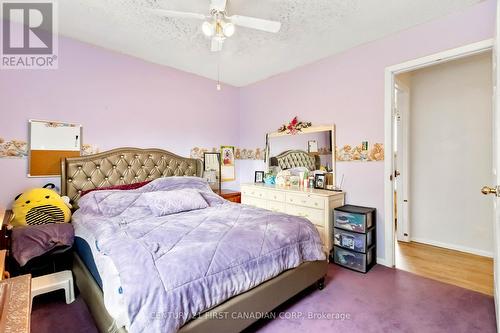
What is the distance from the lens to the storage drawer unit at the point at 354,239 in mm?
2668

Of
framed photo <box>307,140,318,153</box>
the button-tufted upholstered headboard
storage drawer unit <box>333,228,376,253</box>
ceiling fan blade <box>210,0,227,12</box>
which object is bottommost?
storage drawer unit <box>333,228,376,253</box>

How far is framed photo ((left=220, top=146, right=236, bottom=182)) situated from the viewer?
441cm

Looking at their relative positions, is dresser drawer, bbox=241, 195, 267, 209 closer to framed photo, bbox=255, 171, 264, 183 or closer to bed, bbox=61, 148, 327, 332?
framed photo, bbox=255, 171, 264, 183

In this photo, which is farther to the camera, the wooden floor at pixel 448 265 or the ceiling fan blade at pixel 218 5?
the wooden floor at pixel 448 265

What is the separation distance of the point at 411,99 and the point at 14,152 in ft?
16.4

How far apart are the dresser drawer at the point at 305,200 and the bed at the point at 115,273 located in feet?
2.64

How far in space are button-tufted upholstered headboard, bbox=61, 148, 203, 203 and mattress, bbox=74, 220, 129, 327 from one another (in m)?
1.06

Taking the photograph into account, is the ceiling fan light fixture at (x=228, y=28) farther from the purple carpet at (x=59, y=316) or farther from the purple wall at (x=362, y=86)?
the purple carpet at (x=59, y=316)

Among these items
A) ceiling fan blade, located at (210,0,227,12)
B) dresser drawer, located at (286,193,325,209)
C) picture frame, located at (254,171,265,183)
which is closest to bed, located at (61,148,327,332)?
dresser drawer, located at (286,193,325,209)

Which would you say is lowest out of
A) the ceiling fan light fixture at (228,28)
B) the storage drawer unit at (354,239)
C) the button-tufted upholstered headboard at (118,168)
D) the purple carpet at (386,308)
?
the purple carpet at (386,308)

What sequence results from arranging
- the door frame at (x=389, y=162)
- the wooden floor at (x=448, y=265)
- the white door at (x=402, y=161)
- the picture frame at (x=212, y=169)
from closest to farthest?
the wooden floor at (x=448, y=265)
the door frame at (x=389, y=162)
the white door at (x=402, y=161)
the picture frame at (x=212, y=169)

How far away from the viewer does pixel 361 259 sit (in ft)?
8.81

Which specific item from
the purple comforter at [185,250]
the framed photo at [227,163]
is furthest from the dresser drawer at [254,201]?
the purple comforter at [185,250]

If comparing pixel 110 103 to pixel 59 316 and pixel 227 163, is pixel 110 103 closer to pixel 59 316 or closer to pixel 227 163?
pixel 227 163
